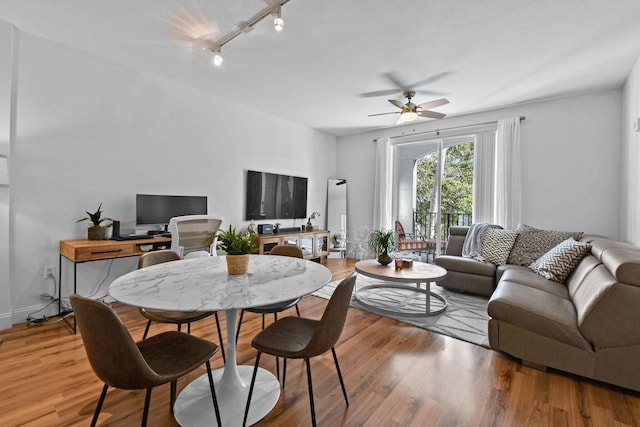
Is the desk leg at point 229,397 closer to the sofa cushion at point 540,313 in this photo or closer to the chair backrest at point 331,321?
the chair backrest at point 331,321

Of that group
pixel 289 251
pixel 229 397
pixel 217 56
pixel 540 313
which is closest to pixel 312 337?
pixel 229 397

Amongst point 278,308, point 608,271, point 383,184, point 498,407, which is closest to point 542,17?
point 608,271

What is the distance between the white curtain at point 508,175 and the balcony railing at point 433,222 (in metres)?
0.73

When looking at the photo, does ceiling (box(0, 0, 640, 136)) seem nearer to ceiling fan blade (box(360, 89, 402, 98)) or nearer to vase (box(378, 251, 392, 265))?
ceiling fan blade (box(360, 89, 402, 98))

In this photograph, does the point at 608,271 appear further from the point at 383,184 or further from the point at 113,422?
the point at 383,184

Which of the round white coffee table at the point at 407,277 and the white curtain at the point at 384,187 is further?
the white curtain at the point at 384,187

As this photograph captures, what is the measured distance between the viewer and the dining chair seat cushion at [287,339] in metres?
1.35

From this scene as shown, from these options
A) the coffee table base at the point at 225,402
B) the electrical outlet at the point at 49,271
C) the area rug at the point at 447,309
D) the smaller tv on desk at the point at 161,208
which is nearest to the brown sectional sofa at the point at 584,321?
the area rug at the point at 447,309

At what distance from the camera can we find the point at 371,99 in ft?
13.6

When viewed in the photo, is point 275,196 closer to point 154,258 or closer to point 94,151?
point 94,151

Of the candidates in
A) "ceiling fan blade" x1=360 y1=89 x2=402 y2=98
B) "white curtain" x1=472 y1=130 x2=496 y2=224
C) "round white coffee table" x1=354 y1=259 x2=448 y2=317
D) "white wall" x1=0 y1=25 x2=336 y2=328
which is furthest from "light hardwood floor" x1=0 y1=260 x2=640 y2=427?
"ceiling fan blade" x1=360 y1=89 x2=402 y2=98

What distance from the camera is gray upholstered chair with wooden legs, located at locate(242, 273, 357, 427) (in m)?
1.32

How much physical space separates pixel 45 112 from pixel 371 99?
3.76 meters

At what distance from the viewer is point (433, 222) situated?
5383 millimetres
